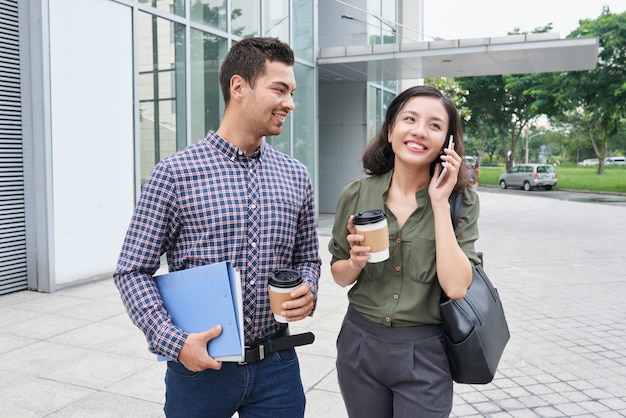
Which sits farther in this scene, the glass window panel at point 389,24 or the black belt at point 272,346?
the glass window panel at point 389,24

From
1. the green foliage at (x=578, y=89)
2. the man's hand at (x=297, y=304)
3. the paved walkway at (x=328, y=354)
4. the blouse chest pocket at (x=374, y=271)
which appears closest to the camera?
the man's hand at (x=297, y=304)

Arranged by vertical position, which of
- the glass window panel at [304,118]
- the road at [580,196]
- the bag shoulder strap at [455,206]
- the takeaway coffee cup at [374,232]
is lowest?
the road at [580,196]

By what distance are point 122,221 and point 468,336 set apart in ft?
21.4

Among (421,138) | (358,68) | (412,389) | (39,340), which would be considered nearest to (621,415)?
(412,389)

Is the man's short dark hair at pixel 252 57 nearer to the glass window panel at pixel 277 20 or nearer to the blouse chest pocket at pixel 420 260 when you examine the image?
the blouse chest pocket at pixel 420 260

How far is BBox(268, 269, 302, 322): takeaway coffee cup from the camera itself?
5.60 ft

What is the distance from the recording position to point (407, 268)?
192cm

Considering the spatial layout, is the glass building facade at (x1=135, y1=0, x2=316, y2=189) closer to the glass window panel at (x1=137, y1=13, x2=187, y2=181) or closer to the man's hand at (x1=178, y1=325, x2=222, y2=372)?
the glass window panel at (x1=137, y1=13, x2=187, y2=181)

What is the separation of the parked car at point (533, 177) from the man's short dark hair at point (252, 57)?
1278 inches

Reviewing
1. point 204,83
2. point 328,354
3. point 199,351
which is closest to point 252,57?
point 199,351

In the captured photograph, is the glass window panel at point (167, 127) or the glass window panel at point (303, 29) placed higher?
the glass window panel at point (303, 29)

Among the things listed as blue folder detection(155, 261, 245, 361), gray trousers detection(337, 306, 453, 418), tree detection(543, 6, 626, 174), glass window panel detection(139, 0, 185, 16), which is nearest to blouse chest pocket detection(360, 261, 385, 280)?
gray trousers detection(337, 306, 453, 418)

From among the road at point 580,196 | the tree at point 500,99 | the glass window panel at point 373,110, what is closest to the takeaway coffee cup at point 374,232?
the glass window panel at point 373,110

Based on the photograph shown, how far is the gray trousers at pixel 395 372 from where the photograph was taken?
186 centimetres
